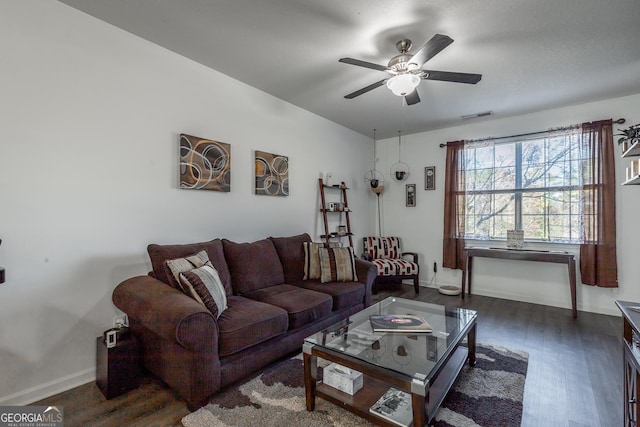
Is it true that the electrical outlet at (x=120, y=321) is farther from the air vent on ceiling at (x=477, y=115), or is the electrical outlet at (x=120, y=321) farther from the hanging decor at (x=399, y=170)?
the air vent on ceiling at (x=477, y=115)

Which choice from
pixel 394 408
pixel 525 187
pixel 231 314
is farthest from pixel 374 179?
pixel 394 408

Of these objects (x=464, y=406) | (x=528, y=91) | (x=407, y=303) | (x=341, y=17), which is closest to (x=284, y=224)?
(x=407, y=303)

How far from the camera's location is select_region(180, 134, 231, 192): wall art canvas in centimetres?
260

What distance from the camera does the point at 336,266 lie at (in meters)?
3.09

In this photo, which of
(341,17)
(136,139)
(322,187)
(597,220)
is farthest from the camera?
(322,187)

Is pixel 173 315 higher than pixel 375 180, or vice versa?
pixel 375 180

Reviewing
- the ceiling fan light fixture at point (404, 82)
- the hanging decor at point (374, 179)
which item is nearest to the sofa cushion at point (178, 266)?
the ceiling fan light fixture at point (404, 82)

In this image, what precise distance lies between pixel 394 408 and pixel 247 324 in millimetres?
993

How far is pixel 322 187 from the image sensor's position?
4133 mm

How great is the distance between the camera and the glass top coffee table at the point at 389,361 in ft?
4.41

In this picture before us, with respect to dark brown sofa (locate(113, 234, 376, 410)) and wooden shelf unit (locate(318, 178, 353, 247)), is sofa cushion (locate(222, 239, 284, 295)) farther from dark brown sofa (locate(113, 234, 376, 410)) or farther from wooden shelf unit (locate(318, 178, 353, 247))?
wooden shelf unit (locate(318, 178, 353, 247))

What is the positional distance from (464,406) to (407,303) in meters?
0.89

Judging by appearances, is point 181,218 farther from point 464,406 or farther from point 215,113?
point 464,406

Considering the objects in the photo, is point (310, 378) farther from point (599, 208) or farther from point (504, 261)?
point (599, 208)
